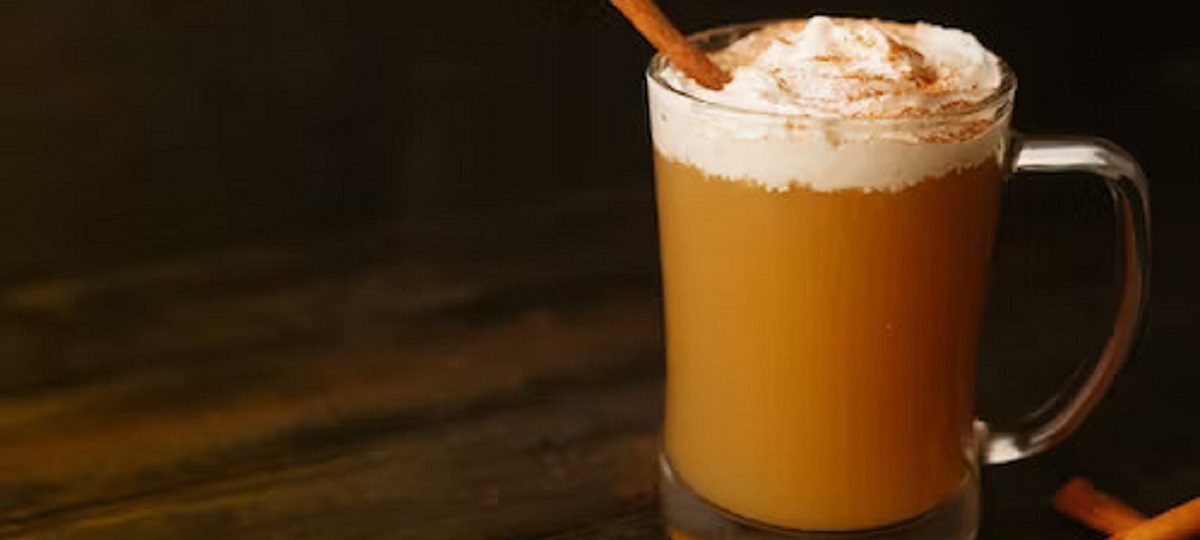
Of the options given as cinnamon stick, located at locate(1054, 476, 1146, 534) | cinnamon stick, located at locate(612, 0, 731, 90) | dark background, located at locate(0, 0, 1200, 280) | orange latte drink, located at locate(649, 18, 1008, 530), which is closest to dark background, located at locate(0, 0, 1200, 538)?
dark background, located at locate(0, 0, 1200, 280)

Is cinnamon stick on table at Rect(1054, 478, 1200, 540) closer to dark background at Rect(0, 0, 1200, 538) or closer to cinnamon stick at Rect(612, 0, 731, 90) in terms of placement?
dark background at Rect(0, 0, 1200, 538)

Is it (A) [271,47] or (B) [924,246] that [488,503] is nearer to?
(B) [924,246]

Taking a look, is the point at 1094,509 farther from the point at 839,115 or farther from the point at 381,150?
the point at 381,150

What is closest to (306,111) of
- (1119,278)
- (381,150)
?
(381,150)

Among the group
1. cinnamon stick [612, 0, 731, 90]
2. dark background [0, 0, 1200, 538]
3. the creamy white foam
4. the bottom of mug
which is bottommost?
the bottom of mug

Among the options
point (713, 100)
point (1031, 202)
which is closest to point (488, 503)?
point (713, 100)

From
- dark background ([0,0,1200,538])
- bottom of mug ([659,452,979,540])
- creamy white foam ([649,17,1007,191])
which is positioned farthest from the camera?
dark background ([0,0,1200,538])

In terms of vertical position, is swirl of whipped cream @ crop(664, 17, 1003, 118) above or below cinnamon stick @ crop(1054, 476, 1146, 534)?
above

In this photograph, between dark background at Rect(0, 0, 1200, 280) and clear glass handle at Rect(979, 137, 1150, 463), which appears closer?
clear glass handle at Rect(979, 137, 1150, 463)
